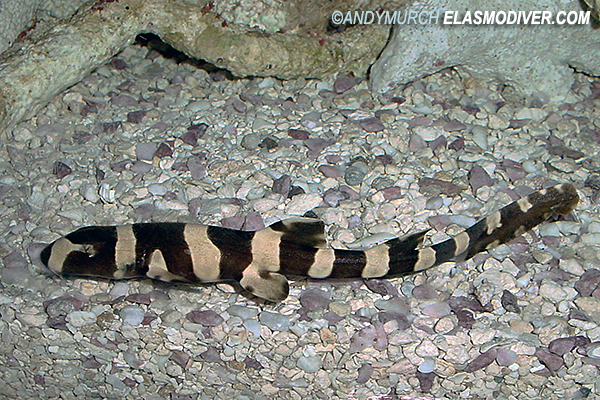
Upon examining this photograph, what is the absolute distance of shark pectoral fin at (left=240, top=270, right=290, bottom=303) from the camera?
10.3 feet

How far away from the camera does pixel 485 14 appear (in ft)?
13.8

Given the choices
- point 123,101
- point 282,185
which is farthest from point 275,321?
point 123,101

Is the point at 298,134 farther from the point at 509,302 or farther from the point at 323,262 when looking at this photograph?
the point at 509,302

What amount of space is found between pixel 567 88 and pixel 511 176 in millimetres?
1196

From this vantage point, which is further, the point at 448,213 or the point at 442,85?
the point at 442,85

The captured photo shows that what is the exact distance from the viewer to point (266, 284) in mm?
3184

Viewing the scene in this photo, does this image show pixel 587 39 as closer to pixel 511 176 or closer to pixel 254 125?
pixel 511 176

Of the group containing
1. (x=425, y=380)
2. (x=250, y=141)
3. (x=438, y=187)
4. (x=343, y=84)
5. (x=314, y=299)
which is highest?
(x=343, y=84)

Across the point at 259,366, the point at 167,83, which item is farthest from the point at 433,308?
the point at 167,83

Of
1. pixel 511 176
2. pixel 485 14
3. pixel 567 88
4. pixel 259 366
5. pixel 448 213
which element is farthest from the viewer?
pixel 567 88

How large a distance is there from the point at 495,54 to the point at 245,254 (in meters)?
2.67

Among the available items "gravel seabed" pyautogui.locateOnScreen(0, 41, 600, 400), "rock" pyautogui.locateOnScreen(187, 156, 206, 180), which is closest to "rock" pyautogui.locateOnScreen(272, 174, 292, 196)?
"gravel seabed" pyautogui.locateOnScreen(0, 41, 600, 400)

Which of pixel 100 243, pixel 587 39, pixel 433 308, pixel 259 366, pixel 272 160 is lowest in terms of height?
pixel 259 366

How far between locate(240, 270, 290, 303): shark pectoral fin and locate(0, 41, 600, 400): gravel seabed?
0.11 metres
